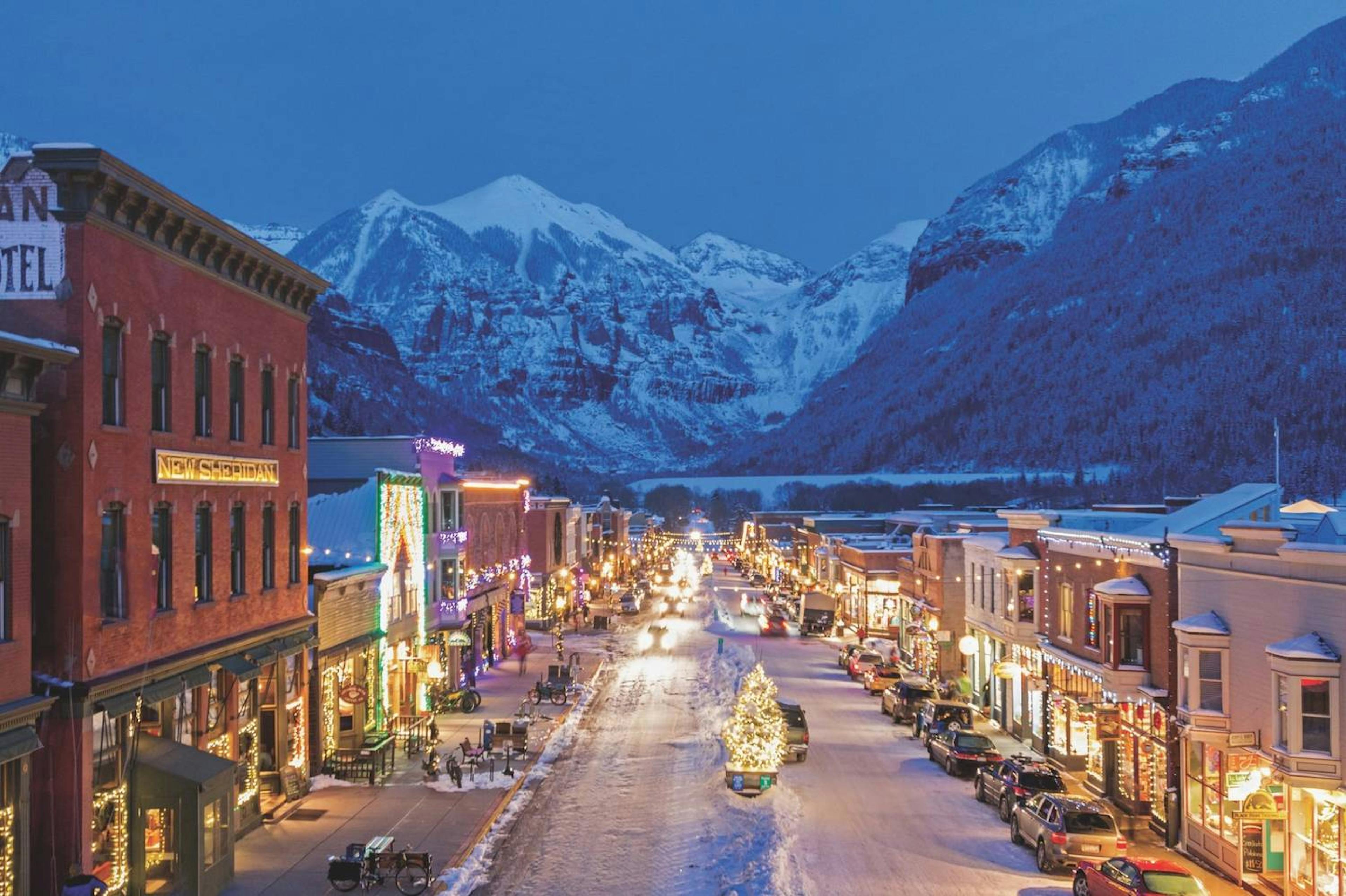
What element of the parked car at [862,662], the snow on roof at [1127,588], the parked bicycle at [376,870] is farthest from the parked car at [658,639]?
the parked bicycle at [376,870]

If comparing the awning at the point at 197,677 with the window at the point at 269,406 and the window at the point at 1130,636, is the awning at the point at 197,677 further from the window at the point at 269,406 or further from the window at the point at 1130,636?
the window at the point at 1130,636

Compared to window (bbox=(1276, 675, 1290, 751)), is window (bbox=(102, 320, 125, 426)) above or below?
above

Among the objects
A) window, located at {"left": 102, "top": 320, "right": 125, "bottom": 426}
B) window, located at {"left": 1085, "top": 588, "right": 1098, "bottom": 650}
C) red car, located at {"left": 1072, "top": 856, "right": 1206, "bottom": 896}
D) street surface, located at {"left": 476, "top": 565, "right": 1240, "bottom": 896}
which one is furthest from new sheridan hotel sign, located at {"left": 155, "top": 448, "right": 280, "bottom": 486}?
window, located at {"left": 1085, "top": 588, "right": 1098, "bottom": 650}

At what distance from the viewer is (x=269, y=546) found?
31.8 m

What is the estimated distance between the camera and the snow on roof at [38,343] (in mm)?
18547

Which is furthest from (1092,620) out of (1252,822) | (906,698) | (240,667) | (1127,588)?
(240,667)

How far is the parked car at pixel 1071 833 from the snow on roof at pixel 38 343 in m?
21.4

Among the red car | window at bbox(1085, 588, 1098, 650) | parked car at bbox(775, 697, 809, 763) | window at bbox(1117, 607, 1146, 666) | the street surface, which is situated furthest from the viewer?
parked car at bbox(775, 697, 809, 763)

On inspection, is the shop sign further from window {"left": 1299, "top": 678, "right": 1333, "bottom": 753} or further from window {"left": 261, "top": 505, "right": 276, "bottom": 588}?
window {"left": 1299, "top": 678, "right": 1333, "bottom": 753}

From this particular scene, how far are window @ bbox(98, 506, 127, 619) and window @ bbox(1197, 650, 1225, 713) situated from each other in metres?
22.2

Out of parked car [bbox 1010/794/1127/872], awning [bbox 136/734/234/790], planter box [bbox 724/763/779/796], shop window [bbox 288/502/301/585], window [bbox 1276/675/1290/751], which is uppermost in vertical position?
shop window [bbox 288/502/301/585]

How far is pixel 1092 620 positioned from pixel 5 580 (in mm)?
27976

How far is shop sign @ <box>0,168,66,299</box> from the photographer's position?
71.3 ft

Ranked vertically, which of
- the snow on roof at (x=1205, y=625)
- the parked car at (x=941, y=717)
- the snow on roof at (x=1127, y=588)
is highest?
the snow on roof at (x=1127, y=588)
